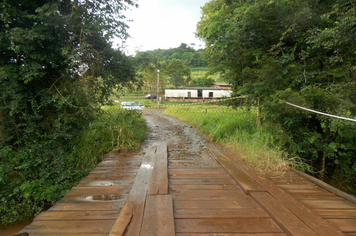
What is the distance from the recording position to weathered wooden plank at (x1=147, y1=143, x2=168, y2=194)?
2.82m

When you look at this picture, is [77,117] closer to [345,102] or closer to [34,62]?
[34,62]

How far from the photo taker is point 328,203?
8.43ft

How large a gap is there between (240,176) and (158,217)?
177 cm

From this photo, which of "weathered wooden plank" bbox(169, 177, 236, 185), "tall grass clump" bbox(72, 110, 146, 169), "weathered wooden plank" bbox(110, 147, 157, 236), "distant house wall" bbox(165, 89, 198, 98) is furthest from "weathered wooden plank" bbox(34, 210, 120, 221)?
"distant house wall" bbox(165, 89, 198, 98)

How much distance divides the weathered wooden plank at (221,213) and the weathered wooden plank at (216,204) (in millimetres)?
69

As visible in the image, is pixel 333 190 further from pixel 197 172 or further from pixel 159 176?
pixel 159 176

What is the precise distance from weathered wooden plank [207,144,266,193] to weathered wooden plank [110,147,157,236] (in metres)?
1.52

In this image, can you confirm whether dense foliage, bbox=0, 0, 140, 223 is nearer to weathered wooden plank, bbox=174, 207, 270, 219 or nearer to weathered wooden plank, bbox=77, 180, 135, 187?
weathered wooden plank, bbox=77, 180, 135, 187

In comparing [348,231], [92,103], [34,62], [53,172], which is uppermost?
[34,62]

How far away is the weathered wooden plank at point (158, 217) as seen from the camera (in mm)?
1964

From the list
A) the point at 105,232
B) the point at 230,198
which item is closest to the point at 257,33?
the point at 230,198

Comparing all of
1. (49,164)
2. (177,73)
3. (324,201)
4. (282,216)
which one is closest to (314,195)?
(324,201)

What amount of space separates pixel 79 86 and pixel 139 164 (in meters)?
2.99

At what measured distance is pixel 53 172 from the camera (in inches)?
198
